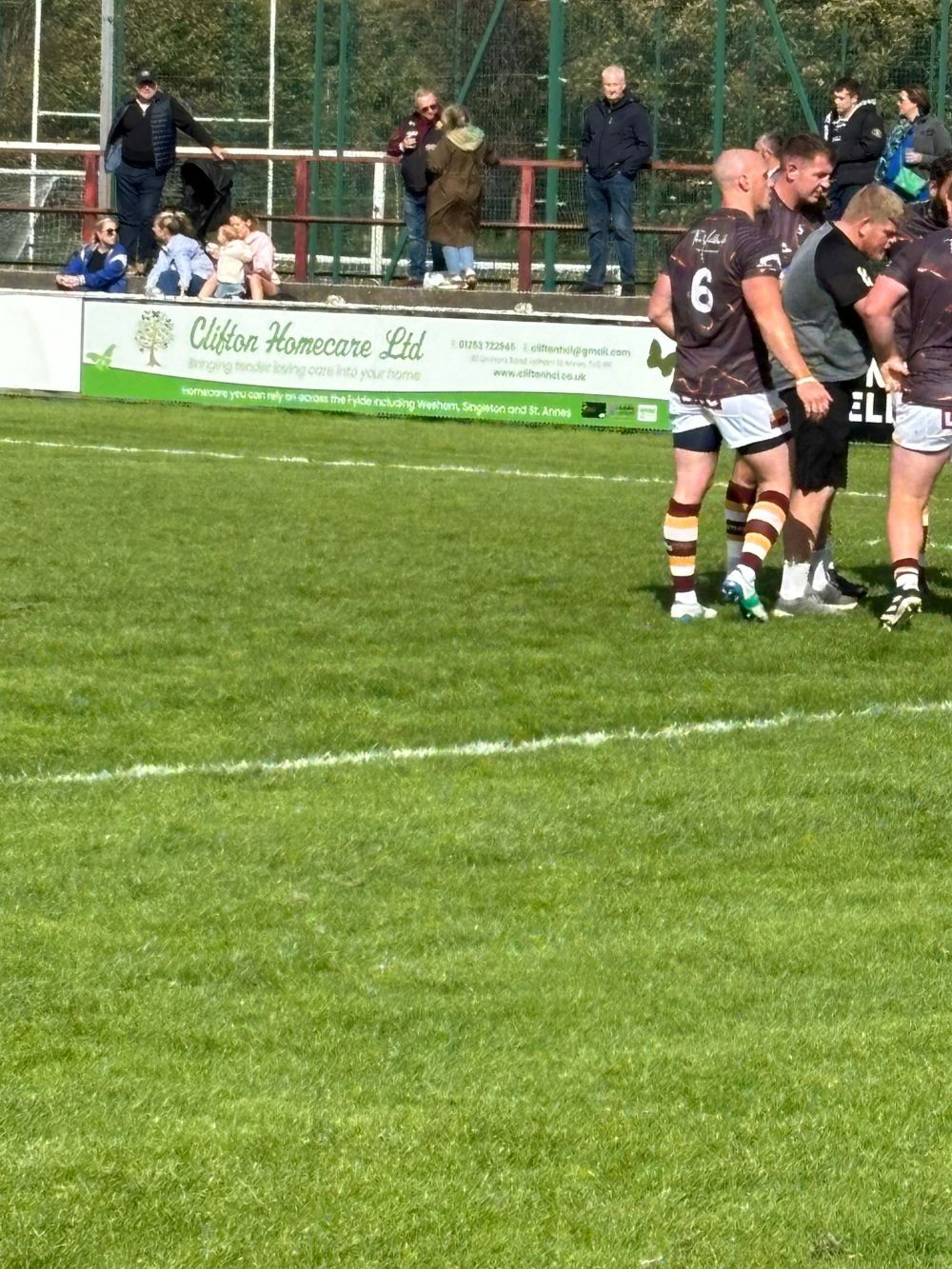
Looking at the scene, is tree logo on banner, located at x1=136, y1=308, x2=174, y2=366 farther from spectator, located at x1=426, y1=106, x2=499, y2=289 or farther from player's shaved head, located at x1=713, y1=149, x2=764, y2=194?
player's shaved head, located at x1=713, y1=149, x2=764, y2=194

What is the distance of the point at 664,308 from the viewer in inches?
383

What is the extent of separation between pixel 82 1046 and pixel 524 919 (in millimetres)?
1318

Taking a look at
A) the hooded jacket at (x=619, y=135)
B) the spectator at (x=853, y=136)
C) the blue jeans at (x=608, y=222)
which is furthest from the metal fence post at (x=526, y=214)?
the spectator at (x=853, y=136)

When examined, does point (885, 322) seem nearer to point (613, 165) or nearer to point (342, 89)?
point (613, 165)

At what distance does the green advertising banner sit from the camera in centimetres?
1962

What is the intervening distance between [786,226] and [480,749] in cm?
395

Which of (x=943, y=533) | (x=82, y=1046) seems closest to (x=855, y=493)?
(x=943, y=533)

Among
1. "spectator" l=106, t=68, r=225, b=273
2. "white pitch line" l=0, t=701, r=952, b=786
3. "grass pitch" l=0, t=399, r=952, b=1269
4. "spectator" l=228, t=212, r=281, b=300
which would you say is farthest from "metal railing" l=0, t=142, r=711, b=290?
"white pitch line" l=0, t=701, r=952, b=786

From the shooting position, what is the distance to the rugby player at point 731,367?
9.29m

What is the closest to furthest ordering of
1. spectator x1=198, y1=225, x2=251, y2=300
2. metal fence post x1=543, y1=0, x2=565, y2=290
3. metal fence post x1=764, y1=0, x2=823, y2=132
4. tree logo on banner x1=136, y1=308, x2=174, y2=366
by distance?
tree logo on banner x1=136, y1=308, x2=174, y2=366 < spectator x1=198, y1=225, x2=251, y2=300 < metal fence post x1=764, y1=0, x2=823, y2=132 < metal fence post x1=543, y1=0, x2=565, y2=290

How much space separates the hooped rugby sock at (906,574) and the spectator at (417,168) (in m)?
13.6

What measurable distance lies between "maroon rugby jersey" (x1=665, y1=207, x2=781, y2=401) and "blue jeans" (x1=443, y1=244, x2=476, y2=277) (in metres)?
13.0

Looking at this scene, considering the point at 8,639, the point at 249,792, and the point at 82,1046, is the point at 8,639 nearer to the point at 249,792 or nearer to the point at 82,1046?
the point at 249,792

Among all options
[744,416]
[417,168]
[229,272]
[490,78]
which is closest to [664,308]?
[744,416]
